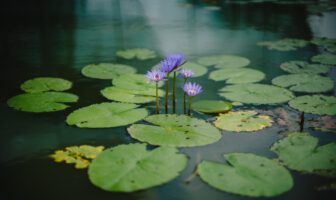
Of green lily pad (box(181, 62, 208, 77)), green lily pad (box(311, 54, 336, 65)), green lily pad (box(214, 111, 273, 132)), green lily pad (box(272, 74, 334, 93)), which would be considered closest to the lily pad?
green lily pad (box(214, 111, 273, 132))

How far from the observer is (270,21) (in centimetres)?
496

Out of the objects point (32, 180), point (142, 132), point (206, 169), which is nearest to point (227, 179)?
point (206, 169)

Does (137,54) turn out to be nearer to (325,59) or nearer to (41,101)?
(41,101)

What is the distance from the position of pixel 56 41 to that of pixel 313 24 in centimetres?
357

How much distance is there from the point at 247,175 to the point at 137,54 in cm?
219

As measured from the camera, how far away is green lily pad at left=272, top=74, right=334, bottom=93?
2.31 m

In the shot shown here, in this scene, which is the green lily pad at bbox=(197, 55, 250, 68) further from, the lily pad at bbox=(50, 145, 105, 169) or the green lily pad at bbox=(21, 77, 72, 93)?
the lily pad at bbox=(50, 145, 105, 169)

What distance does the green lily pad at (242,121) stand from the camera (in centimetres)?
180

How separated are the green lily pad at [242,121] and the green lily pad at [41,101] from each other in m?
0.97

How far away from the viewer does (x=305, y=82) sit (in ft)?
7.91

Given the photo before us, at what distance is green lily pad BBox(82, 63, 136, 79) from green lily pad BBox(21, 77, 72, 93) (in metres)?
0.24

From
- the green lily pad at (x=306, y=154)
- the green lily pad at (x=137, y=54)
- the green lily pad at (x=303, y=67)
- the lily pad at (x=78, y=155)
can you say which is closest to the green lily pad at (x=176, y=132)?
the lily pad at (x=78, y=155)

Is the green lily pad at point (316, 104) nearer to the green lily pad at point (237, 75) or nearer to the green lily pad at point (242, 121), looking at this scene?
the green lily pad at point (242, 121)

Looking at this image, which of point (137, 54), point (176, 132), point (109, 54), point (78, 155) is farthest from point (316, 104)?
point (109, 54)
